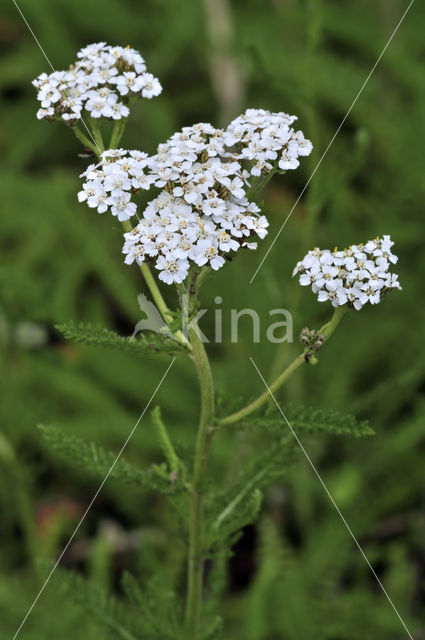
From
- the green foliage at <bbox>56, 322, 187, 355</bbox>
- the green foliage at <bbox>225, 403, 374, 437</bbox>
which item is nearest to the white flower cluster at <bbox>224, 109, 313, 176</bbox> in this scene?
the green foliage at <bbox>56, 322, 187, 355</bbox>

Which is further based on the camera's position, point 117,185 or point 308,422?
point 308,422

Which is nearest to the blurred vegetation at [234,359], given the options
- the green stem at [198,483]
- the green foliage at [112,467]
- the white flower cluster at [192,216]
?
the green stem at [198,483]

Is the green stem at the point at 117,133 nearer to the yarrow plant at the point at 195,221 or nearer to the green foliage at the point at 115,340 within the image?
the yarrow plant at the point at 195,221

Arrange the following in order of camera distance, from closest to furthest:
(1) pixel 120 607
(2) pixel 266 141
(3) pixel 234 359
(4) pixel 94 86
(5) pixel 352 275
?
(5) pixel 352 275 → (2) pixel 266 141 → (4) pixel 94 86 → (1) pixel 120 607 → (3) pixel 234 359

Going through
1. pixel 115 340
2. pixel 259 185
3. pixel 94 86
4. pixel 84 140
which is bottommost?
pixel 115 340

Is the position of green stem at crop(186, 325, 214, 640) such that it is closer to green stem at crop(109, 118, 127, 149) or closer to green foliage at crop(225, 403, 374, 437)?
green foliage at crop(225, 403, 374, 437)

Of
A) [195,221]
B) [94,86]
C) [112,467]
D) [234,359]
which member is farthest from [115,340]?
[234,359]

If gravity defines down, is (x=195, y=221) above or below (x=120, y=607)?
above

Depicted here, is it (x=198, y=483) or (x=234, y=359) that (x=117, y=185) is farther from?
(x=234, y=359)
